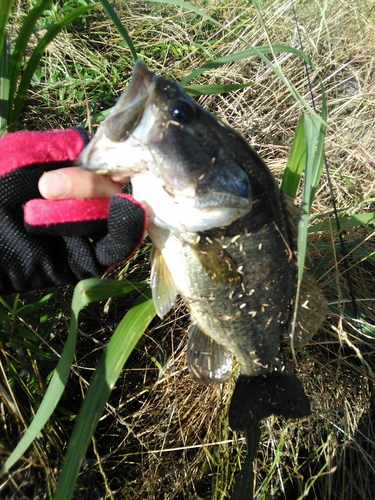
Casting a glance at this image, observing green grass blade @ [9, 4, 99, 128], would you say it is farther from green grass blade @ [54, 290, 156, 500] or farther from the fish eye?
green grass blade @ [54, 290, 156, 500]

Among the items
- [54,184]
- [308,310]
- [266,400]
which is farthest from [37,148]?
[266,400]

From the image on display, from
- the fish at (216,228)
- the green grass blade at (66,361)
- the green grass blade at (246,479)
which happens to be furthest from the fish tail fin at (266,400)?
the green grass blade at (66,361)

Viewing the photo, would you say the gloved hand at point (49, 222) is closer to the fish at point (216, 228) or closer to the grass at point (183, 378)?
the fish at point (216, 228)

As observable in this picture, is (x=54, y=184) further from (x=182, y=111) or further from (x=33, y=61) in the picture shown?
(x=33, y=61)

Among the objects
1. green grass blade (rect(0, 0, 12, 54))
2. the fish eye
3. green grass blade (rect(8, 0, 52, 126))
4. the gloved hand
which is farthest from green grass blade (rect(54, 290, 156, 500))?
green grass blade (rect(0, 0, 12, 54))

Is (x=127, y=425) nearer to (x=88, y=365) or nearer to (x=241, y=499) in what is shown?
(x=88, y=365)

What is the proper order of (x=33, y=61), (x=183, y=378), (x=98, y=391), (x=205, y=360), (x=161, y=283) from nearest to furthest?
(x=98, y=391), (x=161, y=283), (x=205, y=360), (x=33, y=61), (x=183, y=378)

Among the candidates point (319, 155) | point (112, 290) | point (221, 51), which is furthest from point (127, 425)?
point (221, 51)
